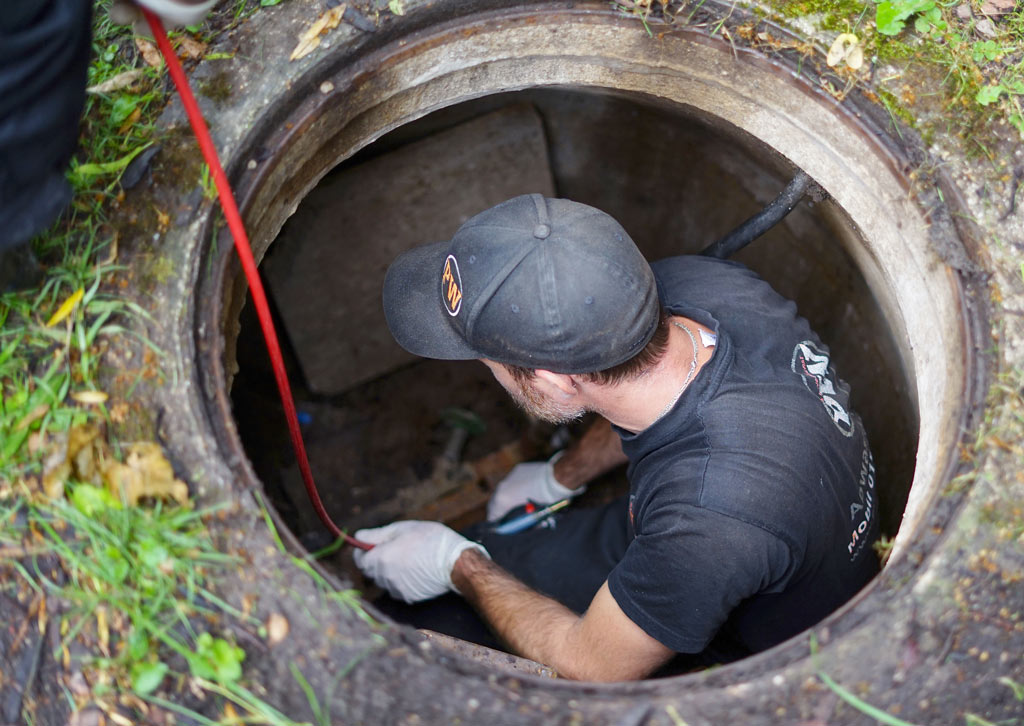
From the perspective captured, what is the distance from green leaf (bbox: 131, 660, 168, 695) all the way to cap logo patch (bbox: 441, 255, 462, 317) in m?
1.03

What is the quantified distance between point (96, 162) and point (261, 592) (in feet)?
3.47

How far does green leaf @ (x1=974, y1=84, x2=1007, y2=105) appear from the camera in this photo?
6.34ft

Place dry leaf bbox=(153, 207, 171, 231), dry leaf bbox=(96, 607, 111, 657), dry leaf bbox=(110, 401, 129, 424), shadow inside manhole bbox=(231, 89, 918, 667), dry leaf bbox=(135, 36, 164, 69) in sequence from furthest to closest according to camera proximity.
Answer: shadow inside manhole bbox=(231, 89, 918, 667)
dry leaf bbox=(135, 36, 164, 69)
dry leaf bbox=(153, 207, 171, 231)
dry leaf bbox=(110, 401, 129, 424)
dry leaf bbox=(96, 607, 111, 657)

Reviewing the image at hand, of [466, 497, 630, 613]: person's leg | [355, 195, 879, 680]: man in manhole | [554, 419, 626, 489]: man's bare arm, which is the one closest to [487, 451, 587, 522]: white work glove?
[554, 419, 626, 489]: man's bare arm

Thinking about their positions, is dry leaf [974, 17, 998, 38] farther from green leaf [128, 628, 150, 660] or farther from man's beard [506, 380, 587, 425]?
green leaf [128, 628, 150, 660]

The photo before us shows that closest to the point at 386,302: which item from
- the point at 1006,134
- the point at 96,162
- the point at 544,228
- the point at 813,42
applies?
the point at 544,228

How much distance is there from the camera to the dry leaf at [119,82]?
1786 millimetres

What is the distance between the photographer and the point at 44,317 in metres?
1.66

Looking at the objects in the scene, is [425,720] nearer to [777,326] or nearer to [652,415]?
[652,415]

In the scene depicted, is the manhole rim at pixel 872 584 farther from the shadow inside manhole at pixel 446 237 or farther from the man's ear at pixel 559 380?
the shadow inside manhole at pixel 446 237

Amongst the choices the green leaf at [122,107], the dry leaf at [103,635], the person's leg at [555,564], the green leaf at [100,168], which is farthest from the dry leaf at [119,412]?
the person's leg at [555,564]

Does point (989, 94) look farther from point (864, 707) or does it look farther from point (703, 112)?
point (864, 707)

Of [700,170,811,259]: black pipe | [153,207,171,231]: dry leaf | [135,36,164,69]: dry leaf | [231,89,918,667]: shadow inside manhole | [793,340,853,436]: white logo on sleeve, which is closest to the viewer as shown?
[153,207,171,231]: dry leaf

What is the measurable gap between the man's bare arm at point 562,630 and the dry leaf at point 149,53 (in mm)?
1692
